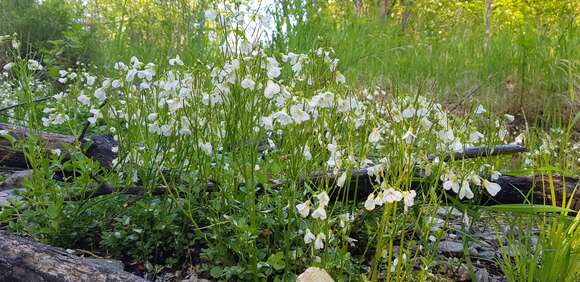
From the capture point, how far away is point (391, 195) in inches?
57.2

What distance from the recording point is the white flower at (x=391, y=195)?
144 centimetres

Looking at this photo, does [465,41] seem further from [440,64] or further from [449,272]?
[449,272]

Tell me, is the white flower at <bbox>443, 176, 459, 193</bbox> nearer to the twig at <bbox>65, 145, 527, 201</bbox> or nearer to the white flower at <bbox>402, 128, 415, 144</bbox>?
the white flower at <bbox>402, 128, 415, 144</bbox>

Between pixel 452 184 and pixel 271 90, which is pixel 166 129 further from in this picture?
pixel 452 184

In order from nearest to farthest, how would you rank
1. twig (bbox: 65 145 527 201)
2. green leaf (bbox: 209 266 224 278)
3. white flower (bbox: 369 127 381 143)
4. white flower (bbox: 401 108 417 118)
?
1. white flower (bbox: 369 127 381 143)
2. white flower (bbox: 401 108 417 118)
3. green leaf (bbox: 209 266 224 278)
4. twig (bbox: 65 145 527 201)

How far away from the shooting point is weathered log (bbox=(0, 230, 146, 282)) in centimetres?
150

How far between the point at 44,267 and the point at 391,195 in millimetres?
1020

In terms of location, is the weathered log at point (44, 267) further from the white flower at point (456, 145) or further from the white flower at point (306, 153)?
the white flower at point (456, 145)

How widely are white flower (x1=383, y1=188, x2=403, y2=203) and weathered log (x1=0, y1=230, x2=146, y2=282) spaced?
0.73 meters

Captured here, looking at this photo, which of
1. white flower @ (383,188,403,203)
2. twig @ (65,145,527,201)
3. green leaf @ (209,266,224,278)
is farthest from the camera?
twig @ (65,145,527,201)

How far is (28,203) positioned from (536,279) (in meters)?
1.92

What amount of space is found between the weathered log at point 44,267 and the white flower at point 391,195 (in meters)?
0.73

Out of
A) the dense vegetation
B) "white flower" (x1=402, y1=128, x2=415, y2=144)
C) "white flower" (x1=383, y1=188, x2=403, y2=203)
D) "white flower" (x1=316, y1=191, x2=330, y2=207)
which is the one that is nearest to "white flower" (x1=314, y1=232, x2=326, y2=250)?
the dense vegetation

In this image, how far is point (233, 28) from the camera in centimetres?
183
